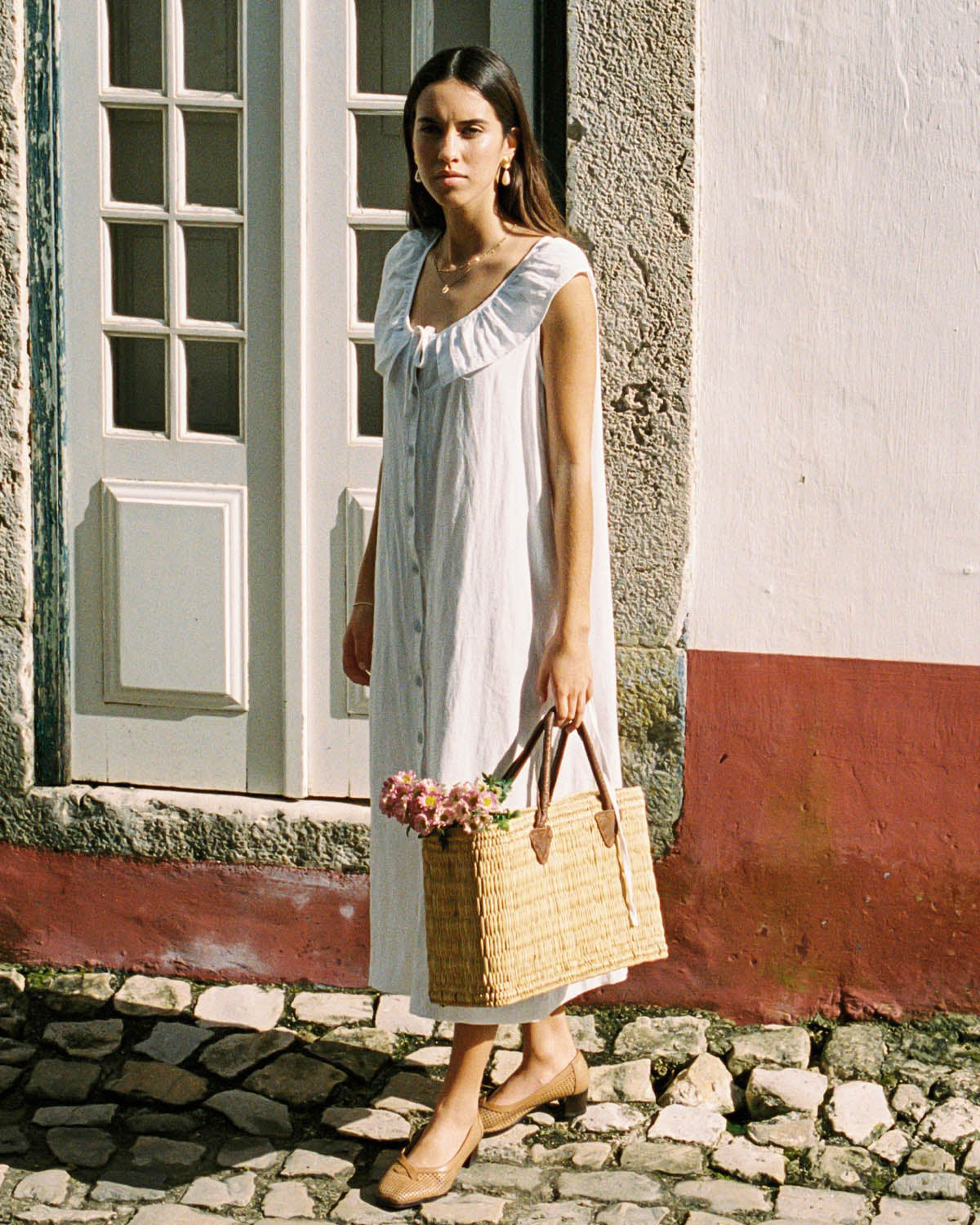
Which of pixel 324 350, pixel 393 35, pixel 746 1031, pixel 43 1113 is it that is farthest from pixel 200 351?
pixel 746 1031

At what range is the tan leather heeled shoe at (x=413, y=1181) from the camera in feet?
11.0

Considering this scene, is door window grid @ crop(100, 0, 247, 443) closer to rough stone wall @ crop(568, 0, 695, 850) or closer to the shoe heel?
rough stone wall @ crop(568, 0, 695, 850)

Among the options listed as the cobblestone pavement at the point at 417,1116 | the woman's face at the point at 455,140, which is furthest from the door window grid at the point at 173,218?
the cobblestone pavement at the point at 417,1116

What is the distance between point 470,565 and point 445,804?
18.7 inches

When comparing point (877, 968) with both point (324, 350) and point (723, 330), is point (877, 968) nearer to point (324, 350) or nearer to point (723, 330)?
point (723, 330)

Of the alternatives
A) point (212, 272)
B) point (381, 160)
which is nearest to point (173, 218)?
point (212, 272)

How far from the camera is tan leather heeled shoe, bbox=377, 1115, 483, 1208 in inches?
132

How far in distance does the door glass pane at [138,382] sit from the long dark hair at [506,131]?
46.4 inches

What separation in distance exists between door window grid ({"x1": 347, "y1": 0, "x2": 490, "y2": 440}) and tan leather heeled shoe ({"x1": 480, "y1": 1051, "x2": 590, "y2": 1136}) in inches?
65.2

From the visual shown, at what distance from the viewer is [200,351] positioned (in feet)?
14.6

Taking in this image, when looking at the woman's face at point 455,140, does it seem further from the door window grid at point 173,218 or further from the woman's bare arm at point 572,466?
the door window grid at point 173,218

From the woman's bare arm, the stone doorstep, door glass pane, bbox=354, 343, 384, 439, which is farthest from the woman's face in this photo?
the stone doorstep

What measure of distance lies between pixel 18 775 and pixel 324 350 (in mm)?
1345

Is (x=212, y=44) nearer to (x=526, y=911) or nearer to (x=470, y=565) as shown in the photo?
(x=470, y=565)
